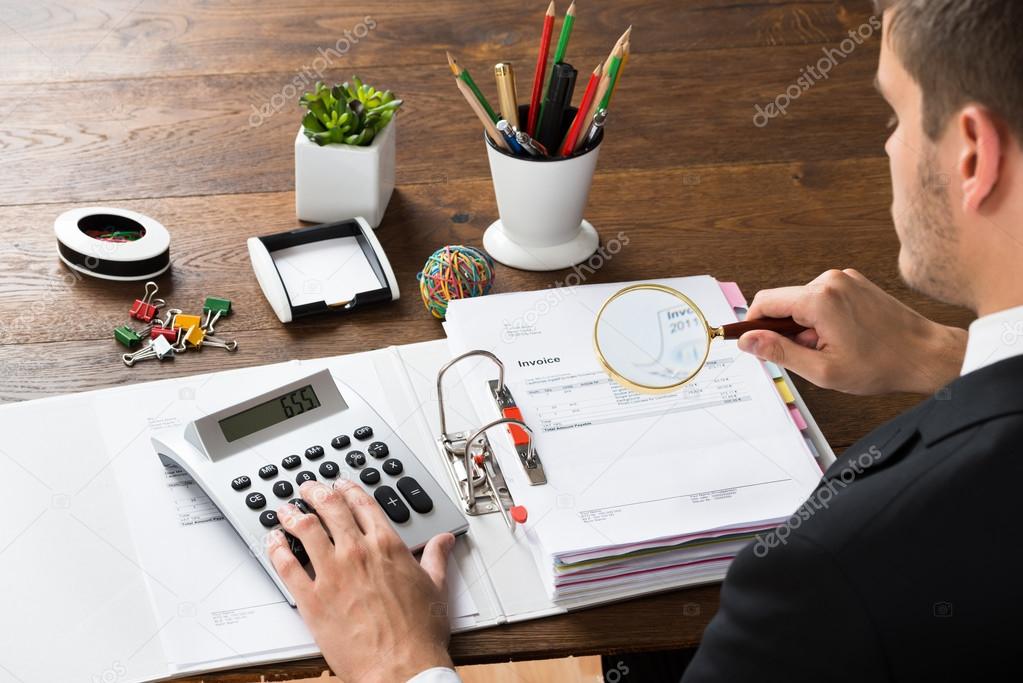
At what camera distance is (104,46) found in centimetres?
161

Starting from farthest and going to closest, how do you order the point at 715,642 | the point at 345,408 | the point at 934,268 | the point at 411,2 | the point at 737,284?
the point at 411,2 < the point at 737,284 < the point at 345,408 < the point at 934,268 < the point at 715,642

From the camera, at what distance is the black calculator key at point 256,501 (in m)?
0.99

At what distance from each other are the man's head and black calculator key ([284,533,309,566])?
0.60 metres

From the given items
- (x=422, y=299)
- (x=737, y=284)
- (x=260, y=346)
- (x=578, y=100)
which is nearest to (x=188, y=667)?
(x=260, y=346)

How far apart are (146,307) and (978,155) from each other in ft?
2.87

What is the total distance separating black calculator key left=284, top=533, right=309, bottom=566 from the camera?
37.7 inches

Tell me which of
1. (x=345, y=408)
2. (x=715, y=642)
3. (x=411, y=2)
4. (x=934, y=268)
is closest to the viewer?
(x=715, y=642)

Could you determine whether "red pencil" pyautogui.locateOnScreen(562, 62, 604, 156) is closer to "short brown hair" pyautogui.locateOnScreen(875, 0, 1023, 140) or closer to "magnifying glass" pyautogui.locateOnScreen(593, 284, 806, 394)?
"magnifying glass" pyautogui.locateOnScreen(593, 284, 806, 394)

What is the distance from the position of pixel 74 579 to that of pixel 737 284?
0.81 m

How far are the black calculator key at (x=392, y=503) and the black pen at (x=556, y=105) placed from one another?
467 millimetres

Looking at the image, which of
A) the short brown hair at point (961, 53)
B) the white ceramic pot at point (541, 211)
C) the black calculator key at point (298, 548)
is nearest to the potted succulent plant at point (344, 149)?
the white ceramic pot at point (541, 211)

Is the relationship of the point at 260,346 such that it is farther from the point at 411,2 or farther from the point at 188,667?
the point at 411,2

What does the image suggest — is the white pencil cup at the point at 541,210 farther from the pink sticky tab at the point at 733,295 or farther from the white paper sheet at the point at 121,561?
the white paper sheet at the point at 121,561

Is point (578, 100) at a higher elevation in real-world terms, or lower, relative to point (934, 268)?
lower
